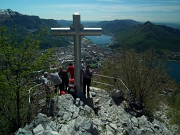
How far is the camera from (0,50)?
23.7ft

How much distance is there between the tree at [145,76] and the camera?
43.7 ft

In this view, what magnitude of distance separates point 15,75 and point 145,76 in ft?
32.5

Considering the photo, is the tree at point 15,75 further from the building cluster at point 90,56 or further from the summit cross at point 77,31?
the building cluster at point 90,56

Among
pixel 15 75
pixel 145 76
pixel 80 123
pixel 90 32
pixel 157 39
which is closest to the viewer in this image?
pixel 80 123

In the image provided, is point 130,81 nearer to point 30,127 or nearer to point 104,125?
point 104,125

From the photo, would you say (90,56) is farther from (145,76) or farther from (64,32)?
(64,32)

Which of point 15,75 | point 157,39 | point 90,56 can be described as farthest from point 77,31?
point 157,39

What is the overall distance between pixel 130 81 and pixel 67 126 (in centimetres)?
982

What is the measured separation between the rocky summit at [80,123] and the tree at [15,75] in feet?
6.12

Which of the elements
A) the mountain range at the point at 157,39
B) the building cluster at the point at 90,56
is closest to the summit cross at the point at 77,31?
the building cluster at the point at 90,56

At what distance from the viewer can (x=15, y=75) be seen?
293 inches

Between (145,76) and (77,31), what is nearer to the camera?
(77,31)

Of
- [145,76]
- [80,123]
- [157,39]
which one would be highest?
[80,123]

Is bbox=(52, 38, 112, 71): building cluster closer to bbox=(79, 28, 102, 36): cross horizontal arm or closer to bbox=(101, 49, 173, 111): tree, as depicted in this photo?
bbox=(79, 28, 102, 36): cross horizontal arm
